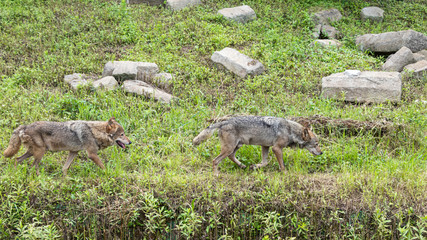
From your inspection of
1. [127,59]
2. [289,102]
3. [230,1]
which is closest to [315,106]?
[289,102]

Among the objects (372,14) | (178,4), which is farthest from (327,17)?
(178,4)

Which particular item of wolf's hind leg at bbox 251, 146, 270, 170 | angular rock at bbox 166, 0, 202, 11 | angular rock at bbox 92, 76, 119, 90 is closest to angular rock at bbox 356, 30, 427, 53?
angular rock at bbox 166, 0, 202, 11

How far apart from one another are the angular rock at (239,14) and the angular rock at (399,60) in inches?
189

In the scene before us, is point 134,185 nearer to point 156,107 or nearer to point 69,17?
point 156,107

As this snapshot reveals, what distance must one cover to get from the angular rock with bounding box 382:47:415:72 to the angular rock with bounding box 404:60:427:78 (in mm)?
198

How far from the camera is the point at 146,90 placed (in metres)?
10.0

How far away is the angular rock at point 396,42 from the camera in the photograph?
12883mm

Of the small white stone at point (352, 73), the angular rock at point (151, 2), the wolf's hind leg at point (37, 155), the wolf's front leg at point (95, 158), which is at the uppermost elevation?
the wolf's hind leg at point (37, 155)

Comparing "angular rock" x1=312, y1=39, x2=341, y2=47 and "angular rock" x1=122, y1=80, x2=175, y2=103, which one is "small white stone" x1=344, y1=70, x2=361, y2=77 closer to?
"angular rock" x1=312, y1=39, x2=341, y2=47

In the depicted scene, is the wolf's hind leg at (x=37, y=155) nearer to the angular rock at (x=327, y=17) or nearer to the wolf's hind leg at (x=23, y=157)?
the wolf's hind leg at (x=23, y=157)

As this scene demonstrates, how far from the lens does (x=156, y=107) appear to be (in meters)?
9.59

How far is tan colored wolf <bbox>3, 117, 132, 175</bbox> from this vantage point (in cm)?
698

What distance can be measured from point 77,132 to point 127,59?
194 inches

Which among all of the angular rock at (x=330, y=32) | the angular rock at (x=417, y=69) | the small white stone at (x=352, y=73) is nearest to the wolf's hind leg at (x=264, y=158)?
the small white stone at (x=352, y=73)
